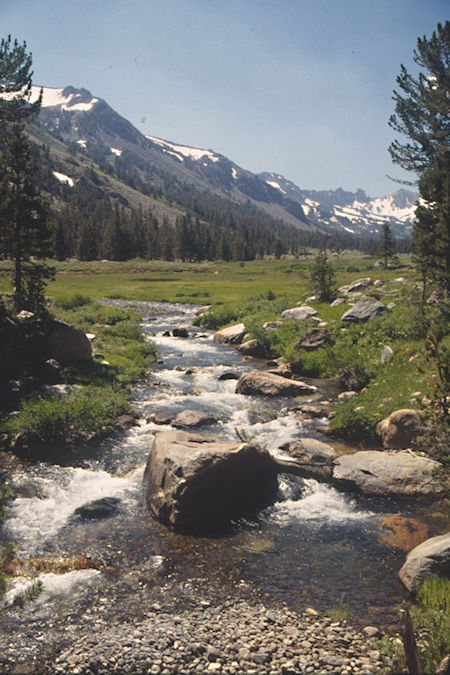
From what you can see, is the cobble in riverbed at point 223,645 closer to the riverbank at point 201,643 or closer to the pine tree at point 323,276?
the riverbank at point 201,643

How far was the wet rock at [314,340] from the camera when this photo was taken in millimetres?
26375

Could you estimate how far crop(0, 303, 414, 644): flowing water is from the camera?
7895 millimetres

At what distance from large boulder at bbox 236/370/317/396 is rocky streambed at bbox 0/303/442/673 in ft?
21.7

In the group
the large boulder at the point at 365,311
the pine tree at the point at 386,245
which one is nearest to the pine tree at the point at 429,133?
the large boulder at the point at 365,311

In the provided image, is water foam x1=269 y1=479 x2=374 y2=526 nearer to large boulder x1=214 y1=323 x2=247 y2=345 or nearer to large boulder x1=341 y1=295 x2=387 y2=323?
Result: large boulder x1=341 y1=295 x2=387 y2=323

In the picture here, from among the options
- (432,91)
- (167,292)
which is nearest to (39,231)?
(432,91)

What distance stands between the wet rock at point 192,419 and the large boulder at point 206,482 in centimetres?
417

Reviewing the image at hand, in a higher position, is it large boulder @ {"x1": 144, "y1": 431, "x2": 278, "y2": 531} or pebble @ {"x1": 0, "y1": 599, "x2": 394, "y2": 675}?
large boulder @ {"x1": 144, "y1": 431, "x2": 278, "y2": 531}

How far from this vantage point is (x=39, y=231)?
23.5 metres

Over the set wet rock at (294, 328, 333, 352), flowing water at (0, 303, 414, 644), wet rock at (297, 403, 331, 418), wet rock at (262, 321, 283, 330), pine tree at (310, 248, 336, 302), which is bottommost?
flowing water at (0, 303, 414, 644)

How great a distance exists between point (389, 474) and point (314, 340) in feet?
49.7

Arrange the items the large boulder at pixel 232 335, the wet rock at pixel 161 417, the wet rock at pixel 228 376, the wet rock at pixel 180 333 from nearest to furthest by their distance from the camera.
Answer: the wet rock at pixel 161 417 → the wet rock at pixel 228 376 → the large boulder at pixel 232 335 → the wet rock at pixel 180 333

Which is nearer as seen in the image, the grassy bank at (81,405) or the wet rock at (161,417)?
the grassy bank at (81,405)

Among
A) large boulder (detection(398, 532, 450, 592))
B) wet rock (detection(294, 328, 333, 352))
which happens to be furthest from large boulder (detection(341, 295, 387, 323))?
large boulder (detection(398, 532, 450, 592))
